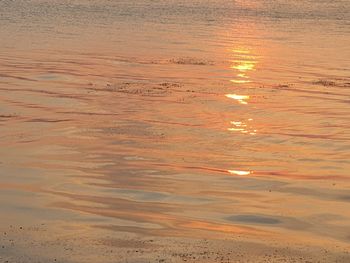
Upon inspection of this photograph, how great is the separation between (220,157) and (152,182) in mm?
1549

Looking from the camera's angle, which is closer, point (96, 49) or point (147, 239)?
point (147, 239)

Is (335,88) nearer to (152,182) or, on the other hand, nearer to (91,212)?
(152,182)

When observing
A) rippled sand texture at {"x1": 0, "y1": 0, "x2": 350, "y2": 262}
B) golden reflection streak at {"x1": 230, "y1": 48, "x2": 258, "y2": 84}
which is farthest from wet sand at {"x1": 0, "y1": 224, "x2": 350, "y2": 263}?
golden reflection streak at {"x1": 230, "y1": 48, "x2": 258, "y2": 84}

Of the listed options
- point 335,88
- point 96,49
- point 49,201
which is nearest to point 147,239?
point 49,201

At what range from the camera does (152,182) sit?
353 inches

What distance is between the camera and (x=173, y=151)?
10500 mm

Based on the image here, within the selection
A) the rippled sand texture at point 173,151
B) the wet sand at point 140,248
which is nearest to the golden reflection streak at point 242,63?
the rippled sand texture at point 173,151

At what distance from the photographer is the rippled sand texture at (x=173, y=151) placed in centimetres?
714

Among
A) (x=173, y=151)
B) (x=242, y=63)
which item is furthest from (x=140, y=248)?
(x=242, y=63)

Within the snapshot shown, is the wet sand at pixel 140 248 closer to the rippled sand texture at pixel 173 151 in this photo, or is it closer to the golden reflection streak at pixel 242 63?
the rippled sand texture at pixel 173 151

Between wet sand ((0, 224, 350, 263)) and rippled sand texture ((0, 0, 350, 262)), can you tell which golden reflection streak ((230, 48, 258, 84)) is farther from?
wet sand ((0, 224, 350, 263))

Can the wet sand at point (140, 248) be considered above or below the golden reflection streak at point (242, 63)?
above

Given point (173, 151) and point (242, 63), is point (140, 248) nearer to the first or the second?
point (173, 151)

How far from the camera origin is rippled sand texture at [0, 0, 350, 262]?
23.4ft
